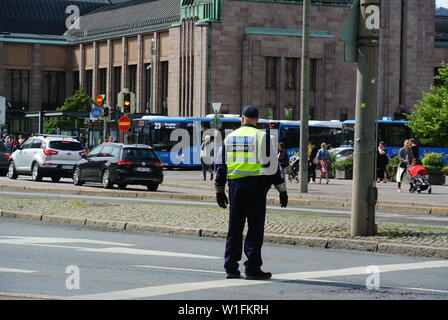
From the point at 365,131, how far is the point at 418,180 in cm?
1984

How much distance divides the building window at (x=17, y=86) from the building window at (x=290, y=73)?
3169 cm

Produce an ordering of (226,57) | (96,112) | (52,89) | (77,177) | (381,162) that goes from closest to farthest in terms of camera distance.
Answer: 1. (77,177)
2. (381,162)
3. (96,112)
4. (226,57)
5. (52,89)

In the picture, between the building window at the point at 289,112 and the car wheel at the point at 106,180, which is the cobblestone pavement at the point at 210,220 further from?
the building window at the point at 289,112

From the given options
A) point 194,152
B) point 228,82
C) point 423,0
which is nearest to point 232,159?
point 194,152

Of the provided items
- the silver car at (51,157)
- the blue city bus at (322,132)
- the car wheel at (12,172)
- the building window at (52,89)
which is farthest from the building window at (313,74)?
the silver car at (51,157)

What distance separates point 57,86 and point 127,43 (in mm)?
14527

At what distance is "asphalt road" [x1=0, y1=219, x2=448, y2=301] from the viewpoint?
10.4 m

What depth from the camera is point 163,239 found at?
55.4 feet

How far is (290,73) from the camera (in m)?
86.1

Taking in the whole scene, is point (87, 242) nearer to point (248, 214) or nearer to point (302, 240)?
point (302, 240)

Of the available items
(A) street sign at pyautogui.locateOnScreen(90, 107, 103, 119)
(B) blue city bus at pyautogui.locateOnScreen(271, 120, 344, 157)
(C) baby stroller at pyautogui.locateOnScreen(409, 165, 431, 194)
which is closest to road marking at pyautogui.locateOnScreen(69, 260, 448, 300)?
(C) baby stroller at pyautogui.locateOnScreen(409, 165, 431, 194)

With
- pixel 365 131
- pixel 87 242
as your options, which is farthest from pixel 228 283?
pixel 365 131

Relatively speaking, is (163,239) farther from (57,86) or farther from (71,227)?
(57,86)

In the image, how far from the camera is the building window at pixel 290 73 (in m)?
85.9
